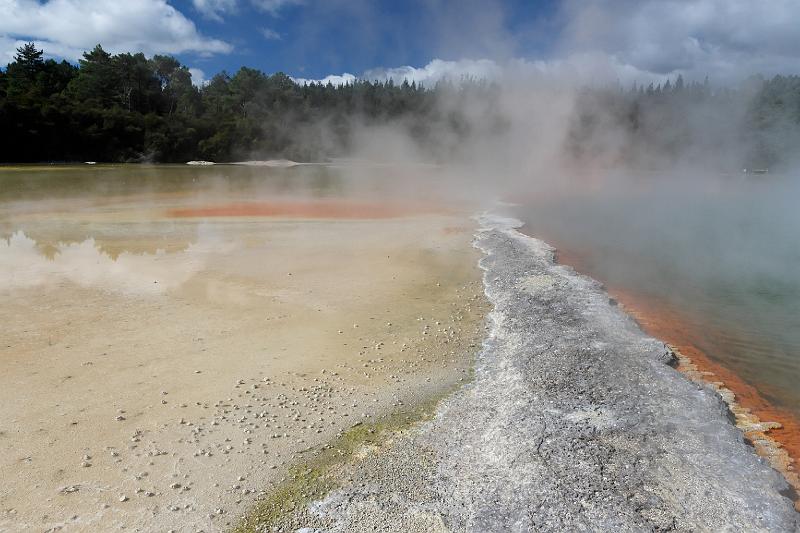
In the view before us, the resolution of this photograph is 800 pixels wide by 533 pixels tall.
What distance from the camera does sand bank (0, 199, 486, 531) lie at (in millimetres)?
2598

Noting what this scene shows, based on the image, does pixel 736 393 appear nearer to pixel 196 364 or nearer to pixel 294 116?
pixel 196 364

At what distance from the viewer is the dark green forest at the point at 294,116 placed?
23031 mm

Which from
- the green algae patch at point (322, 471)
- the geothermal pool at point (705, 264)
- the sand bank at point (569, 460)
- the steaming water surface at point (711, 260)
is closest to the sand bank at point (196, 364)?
the green algae patch at point (322, 471)

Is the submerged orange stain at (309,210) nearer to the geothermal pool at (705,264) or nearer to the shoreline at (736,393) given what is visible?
the geothermal pool at (705,264)

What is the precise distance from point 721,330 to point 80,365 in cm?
536

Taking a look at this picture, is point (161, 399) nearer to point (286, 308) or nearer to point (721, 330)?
point (286, 308)

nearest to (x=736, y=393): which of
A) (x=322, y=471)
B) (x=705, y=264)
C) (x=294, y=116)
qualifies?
(x=322, y=471)

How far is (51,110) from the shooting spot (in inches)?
1271

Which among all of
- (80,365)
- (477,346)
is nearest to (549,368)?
(477,346)

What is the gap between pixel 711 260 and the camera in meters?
7.90

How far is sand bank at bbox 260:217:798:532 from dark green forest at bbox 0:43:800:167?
59.1ft

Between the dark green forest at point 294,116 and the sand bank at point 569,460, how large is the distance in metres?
18.0

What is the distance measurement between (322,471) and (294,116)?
1946 inches

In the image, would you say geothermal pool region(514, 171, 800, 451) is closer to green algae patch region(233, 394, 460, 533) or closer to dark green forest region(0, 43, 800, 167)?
green algae patch region(233, 394, 460, 533)
